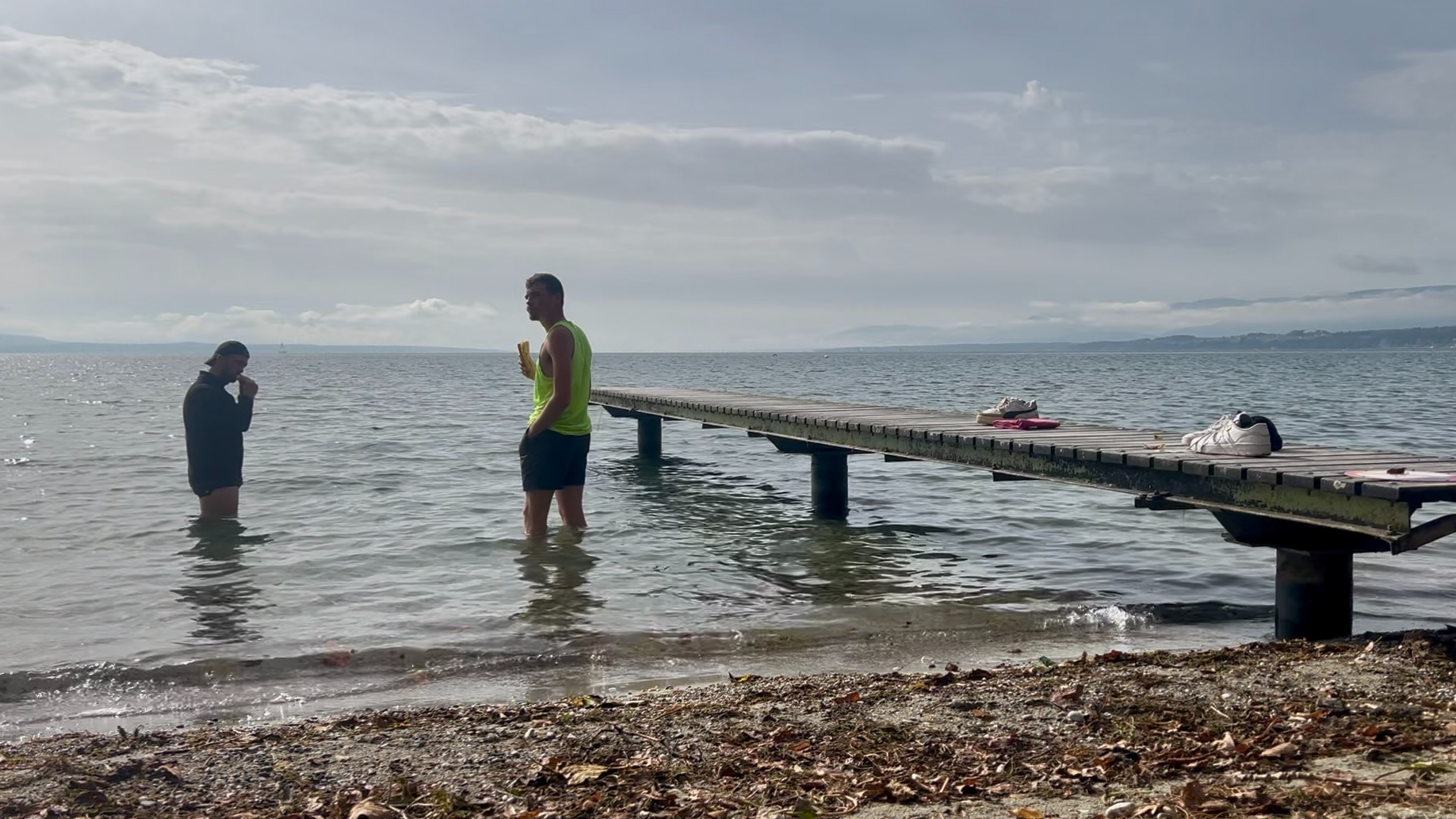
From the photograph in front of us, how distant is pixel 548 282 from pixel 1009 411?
4.84 m

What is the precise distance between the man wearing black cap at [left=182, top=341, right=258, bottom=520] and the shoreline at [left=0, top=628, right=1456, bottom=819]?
4.91m

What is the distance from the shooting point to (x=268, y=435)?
2950 centimetres

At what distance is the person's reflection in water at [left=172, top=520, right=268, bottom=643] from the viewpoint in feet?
27.6

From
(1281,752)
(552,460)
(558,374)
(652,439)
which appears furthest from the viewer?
(652,439)

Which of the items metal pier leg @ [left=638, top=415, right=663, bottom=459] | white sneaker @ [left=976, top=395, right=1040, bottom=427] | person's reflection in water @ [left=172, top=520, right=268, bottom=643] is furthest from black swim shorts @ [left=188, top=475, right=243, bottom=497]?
metal pier leg @ [left=638, top=415, right=663, bottom=459]

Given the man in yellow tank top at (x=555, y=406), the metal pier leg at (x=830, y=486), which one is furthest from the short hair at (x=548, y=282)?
the metal pier leg at (x=830, y=486)

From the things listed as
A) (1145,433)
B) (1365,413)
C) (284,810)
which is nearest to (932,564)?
(1145,433)

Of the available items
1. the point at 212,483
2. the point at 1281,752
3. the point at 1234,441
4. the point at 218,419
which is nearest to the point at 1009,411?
the point at 1234,441

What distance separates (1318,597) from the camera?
720cm

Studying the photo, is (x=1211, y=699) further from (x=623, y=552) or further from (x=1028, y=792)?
(x=623, y=552)

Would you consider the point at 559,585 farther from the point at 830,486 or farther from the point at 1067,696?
the point at 1067,696

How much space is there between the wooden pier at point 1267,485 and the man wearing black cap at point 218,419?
6.08m

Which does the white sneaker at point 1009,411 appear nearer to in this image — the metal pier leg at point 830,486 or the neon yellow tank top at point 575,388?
the metal pier leg at point 830,486

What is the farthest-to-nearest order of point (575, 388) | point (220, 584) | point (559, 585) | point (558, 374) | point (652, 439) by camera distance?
point (652, 439), point (220, 584), point (559, 585), point (575, 388), point (558, 374)
